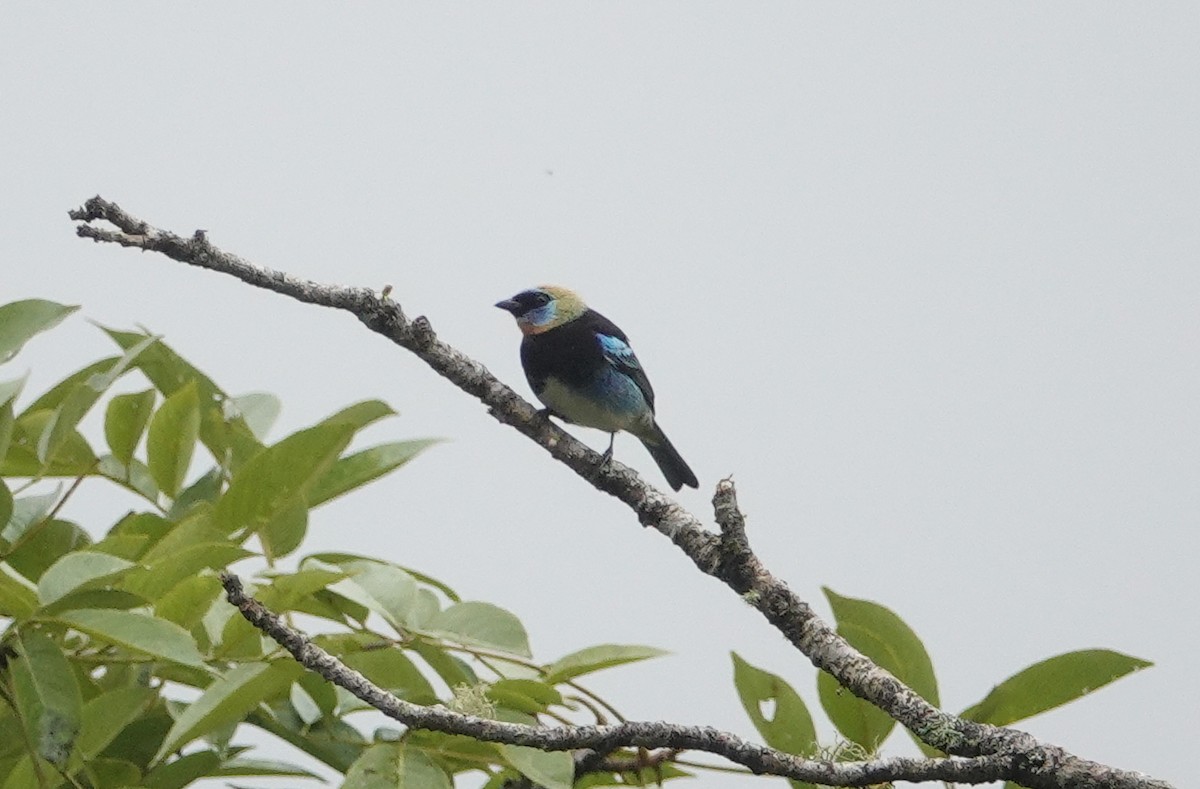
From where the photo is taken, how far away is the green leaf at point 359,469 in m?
1.29

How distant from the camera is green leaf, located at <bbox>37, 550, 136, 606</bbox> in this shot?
1000 mm

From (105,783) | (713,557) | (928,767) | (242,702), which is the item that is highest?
(713,557)

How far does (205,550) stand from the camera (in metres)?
1.06

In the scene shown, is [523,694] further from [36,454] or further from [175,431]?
[36,454]

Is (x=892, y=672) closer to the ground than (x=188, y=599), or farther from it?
farther from it

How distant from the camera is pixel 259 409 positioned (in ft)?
4.92

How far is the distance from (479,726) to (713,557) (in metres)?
0.37

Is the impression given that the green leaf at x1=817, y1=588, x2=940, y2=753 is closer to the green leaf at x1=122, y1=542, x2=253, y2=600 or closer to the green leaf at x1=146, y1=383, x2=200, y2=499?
the green leaf at x1=122, y1=542, x2=253, y2=600

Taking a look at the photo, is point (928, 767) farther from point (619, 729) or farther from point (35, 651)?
point (35, 651)

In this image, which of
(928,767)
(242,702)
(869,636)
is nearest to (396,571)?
(242,702)

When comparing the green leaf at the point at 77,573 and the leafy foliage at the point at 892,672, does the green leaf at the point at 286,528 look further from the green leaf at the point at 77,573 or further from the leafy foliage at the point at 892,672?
the leafy foliage at the point at 892,672

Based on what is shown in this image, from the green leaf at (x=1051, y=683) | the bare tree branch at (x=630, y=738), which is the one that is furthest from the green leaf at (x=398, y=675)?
the green leaf at (x=1051, y=683)

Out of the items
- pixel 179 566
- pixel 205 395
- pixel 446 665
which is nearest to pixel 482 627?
pixel 446 665

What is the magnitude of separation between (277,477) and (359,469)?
0.15 metres
